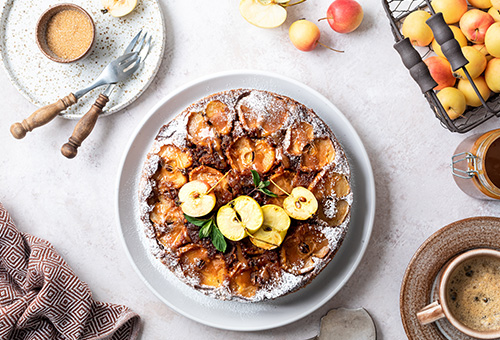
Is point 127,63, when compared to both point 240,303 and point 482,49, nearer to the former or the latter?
point 240,303

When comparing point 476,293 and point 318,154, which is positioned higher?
point 318,154

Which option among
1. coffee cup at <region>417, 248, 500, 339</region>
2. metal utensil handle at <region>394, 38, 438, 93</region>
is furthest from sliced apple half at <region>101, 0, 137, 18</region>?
coffee cup at <region>417, 248, 500, 339</region>

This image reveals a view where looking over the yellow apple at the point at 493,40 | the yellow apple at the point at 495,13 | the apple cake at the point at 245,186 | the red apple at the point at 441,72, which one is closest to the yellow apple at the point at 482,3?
the yellow apple at the point at 495,13

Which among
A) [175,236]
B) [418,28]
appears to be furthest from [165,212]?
[418,28]

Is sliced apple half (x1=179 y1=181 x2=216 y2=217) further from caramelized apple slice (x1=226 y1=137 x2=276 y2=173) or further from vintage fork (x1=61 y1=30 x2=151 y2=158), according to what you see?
vintage fork (x1=61 y1=30 x2=151 y2=158)

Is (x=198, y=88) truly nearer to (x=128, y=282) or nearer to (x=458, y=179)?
(x=128, y=282)

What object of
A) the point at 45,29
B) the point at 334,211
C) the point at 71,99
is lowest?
the point at 334,211

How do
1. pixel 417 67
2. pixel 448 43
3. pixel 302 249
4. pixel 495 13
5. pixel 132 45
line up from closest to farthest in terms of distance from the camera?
pixel 448 43
pixel 417 67
pixel 302 249
pixel 495 13
pixel 132 45

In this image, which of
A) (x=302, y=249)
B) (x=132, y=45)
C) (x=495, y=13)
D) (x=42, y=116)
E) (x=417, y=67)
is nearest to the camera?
(x=417, y=67)
